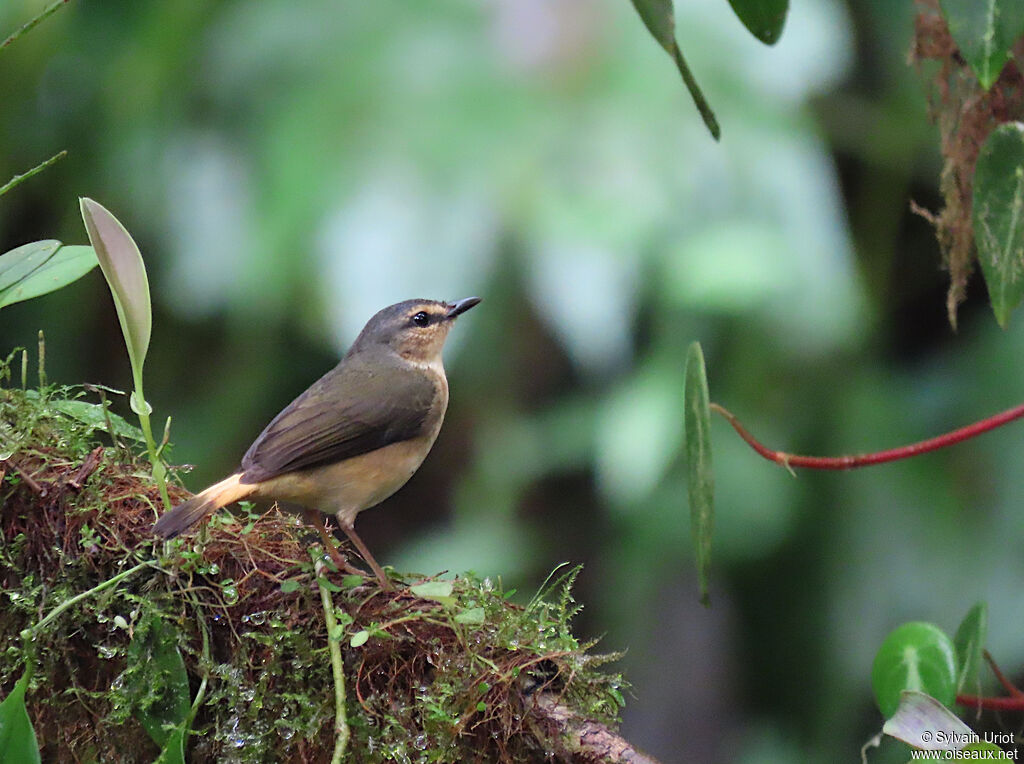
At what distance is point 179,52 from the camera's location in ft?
14.3

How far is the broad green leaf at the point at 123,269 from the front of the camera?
59.1 inches

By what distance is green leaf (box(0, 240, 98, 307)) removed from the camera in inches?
62.6

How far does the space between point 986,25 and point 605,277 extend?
2.23 meters

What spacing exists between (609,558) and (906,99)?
2130 mm

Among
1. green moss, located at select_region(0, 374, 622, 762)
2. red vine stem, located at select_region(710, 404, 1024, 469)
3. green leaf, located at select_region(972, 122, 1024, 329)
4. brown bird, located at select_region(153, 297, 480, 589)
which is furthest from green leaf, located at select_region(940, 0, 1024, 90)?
brown bird, located at select_region(153, 297, 480, 589)

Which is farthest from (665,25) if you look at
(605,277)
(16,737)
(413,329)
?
(605,277)

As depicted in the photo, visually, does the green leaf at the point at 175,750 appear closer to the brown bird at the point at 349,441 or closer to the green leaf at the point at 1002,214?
the brown bird at the point at 349,441

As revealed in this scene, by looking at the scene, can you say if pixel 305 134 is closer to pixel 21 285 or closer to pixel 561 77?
pixel 561 77

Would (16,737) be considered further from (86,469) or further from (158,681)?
(86,469)

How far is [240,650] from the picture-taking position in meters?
1.58

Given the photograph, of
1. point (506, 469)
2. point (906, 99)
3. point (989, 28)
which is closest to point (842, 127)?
point (906, 99)

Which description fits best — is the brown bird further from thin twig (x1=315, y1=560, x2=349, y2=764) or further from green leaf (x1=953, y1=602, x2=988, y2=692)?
green leaf (x1=953, y1=602, x2=988, y2=692)

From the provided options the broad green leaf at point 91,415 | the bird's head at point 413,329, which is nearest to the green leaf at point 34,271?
the broad green leaf at point 91,415

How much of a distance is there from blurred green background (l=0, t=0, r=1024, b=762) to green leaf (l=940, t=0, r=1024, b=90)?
219 cm
